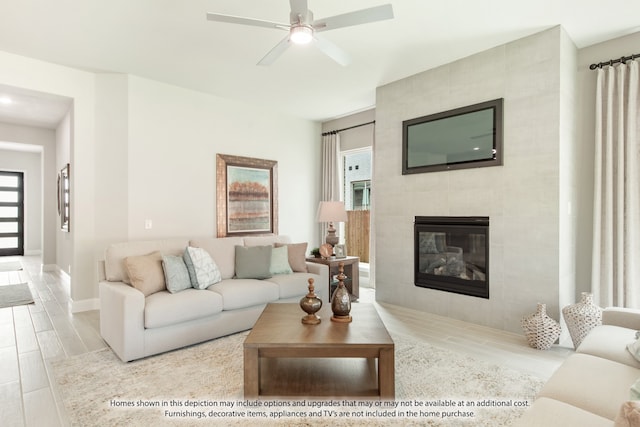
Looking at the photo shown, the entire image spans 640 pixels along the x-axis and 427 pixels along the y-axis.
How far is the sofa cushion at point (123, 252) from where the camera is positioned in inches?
131

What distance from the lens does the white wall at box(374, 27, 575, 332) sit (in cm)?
324

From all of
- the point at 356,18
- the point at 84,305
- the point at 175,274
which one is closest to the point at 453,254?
the point at 356,18

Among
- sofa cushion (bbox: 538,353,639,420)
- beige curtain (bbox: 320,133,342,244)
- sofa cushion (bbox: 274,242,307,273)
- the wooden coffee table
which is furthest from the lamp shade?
sofa cushion (bbox: 538,353,639,420)

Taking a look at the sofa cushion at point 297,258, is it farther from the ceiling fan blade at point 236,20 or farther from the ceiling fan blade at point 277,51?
the ceiling fan blade at point 236,20

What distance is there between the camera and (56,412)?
2113mm

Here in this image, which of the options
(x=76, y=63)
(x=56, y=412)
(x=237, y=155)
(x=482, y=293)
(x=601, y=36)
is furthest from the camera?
(x=237, y=155)

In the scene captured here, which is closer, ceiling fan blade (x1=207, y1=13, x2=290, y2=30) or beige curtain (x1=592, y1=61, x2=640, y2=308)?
ceiling fan blade (x1=207, y1=13, x2=290, y2=30)

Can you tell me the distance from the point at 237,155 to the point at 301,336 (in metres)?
3.68

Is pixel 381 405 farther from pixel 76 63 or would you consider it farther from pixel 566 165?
pixel 76 63

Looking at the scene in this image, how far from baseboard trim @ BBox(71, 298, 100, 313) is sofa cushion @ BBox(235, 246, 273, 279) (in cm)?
198

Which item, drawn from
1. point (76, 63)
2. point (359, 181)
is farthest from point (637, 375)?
point (76, 63)

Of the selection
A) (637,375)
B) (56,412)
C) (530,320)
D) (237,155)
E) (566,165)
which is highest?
(237,155)

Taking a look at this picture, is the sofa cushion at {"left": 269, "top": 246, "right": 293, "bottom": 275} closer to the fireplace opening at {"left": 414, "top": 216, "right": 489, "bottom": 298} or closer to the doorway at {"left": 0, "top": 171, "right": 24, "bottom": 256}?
the fireplace opening at {"left": 414, "top": 216, "right": 489, "bottom": 298}

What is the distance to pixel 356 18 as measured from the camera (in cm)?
232
